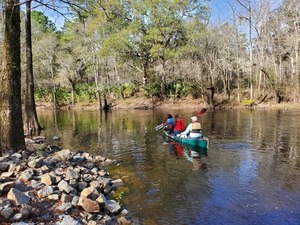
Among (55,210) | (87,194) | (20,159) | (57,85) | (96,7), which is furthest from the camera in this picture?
(57,85)

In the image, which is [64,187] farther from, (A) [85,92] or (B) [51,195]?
(A) [85,92]

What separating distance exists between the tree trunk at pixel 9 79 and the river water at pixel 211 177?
3380 mm

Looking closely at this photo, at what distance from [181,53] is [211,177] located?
30.6m

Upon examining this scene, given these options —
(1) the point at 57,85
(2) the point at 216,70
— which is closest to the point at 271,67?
(2) the point at 216,70

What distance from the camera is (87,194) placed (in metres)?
7.29

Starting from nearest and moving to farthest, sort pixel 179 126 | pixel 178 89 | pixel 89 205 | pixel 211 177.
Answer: pixel 89 205, pixel 211 177, pixel 179 126, pixel 178 89

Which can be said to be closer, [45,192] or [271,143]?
[45,192]

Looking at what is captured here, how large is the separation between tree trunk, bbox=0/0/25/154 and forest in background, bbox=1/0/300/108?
1087 inches

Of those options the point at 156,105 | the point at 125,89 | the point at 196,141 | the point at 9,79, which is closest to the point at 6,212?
the point at 9,79

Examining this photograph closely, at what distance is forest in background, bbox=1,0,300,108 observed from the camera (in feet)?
127

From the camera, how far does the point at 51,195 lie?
6.98m

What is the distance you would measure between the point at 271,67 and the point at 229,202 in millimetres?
38444

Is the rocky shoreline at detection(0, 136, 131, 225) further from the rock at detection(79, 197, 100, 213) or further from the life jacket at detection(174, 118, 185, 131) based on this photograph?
the life jacket at detection(174, 118, 185, 131)

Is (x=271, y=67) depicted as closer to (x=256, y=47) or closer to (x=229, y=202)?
(x=256, y=47)
